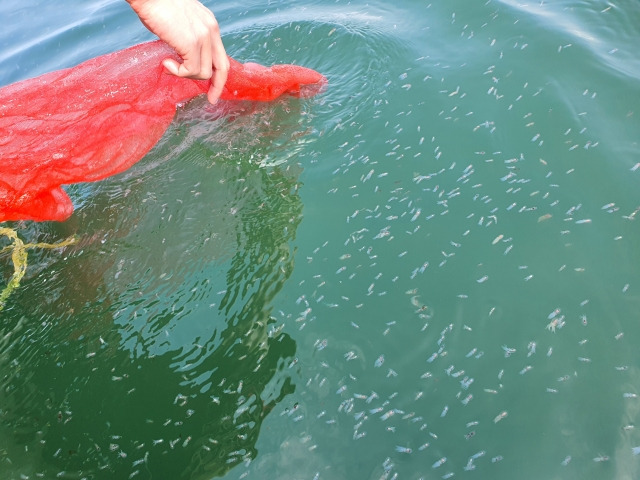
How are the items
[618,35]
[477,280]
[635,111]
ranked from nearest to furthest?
[477,280], [635,111], [618,35]

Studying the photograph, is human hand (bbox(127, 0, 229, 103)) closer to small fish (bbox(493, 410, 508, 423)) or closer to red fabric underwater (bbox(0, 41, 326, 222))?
red fabric underwater (bbox(0, 41, 326, 222))

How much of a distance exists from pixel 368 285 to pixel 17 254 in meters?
2.24

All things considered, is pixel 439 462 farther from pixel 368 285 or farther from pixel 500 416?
pixel 368 285

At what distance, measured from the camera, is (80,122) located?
3494mm

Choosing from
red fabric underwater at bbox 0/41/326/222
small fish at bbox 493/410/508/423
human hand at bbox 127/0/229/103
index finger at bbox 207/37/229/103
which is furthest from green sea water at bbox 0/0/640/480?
human hand at bbox 127/0/229/103

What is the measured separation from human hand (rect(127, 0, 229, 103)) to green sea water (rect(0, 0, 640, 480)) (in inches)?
52.2

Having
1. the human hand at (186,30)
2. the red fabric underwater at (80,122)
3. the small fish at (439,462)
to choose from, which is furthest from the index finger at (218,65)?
the small fish at (439,462)

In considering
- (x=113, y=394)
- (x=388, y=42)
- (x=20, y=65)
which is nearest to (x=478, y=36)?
(x=388, y=42)

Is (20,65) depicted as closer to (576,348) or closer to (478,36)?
(478,36)

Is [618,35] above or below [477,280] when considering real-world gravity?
Answer: above

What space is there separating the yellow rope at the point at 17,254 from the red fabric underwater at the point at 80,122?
18 cm

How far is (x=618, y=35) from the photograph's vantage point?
4535 mm

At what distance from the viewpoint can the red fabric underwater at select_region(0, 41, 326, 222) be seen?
11.2 feet

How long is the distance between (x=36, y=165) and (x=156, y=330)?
1.19 m
